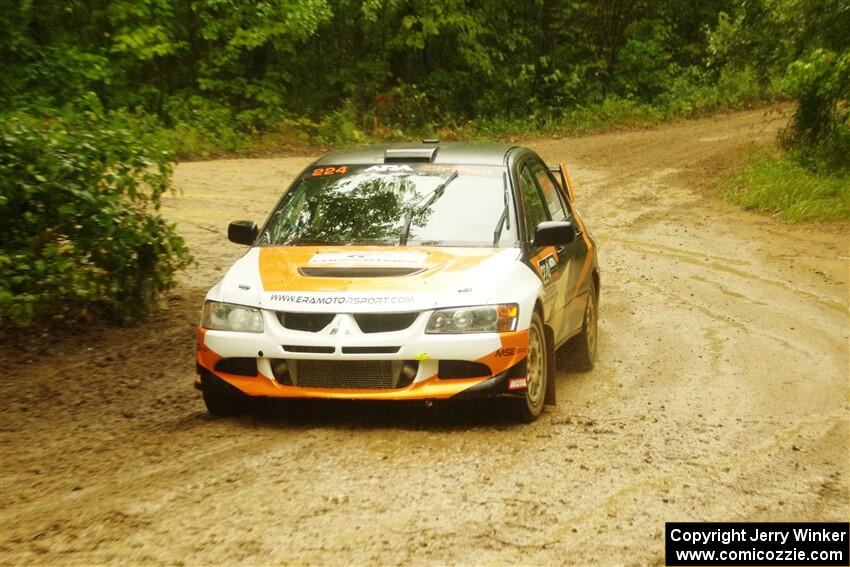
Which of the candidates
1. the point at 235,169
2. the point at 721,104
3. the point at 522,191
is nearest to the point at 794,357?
the point at 522,191

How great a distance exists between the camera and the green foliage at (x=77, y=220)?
902 cm

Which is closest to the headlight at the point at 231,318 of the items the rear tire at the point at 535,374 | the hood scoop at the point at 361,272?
the hood scoop at the point at 361,272

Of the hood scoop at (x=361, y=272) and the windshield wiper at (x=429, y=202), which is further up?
the windshield wiper at (x=429, y=202)

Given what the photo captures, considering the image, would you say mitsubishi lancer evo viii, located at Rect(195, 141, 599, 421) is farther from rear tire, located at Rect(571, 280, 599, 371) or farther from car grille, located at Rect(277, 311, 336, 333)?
rear tire, located at Rect(571, 280, 599, 371)

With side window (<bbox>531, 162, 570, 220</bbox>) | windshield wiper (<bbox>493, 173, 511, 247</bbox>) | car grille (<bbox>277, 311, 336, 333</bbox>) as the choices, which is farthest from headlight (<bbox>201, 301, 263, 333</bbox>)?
side window (<bbox>531, 162, 570, 220</bbox>)

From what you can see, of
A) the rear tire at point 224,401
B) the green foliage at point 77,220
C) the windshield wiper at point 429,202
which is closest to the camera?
the rear tire at point 224,401

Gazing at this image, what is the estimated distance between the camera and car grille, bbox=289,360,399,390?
22.5 ft

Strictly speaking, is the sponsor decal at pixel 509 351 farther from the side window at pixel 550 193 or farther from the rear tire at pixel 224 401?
the side window at pixel 550 193

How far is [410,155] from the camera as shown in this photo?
27.7 feet

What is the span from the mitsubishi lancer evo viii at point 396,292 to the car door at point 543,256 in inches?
A: 0.7

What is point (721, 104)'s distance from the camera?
109 feet

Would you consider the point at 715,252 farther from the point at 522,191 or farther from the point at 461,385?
the point at 461,385

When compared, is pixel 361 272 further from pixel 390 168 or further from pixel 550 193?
pixel 550 193

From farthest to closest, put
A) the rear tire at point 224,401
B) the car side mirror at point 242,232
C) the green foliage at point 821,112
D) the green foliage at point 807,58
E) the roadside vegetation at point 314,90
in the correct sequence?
the green foliage at point 807,58 → the green foliage at point 821,112 → the roadside vegetation at point 314,90 → the car side mirror at point 242,232 → the rear tire at point 224,401
